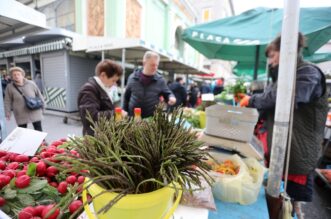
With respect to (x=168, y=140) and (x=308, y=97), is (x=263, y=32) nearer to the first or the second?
(x=308, y=97)

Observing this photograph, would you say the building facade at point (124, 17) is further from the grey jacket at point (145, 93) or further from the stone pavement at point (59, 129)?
the stone pavement at point (59, 129)

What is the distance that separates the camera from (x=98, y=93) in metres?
1.66

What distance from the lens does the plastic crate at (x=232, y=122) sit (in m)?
1.13

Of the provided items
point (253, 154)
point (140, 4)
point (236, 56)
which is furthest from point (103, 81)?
point (140, 4)

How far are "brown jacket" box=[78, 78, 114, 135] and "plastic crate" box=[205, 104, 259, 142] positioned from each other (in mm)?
868

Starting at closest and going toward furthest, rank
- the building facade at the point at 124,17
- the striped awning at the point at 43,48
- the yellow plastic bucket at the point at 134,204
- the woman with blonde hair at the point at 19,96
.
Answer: the yellow plastic bucket at the point at 134,204
the building facade at the point at 124,17
the woman with blonde hair at the point at 19,96
the striped awning at the point at 43,48

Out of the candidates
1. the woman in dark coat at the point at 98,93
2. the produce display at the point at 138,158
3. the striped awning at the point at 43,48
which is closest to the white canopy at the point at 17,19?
the woman in dark coat at the point at 98,93

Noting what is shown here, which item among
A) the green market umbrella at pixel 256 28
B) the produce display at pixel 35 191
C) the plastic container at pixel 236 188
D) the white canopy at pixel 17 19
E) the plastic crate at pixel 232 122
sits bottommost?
the plastic container at pixel 236 188

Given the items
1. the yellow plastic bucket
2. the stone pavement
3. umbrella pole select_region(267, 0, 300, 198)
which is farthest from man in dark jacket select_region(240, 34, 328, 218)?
the stone pavement

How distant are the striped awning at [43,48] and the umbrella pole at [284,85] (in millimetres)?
6429

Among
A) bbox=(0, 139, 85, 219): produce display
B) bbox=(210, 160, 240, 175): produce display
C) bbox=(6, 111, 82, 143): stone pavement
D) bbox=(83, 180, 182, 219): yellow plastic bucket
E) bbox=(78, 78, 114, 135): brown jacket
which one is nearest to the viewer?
bbox=(83, 180, 182, 219): yellow plastic bucket

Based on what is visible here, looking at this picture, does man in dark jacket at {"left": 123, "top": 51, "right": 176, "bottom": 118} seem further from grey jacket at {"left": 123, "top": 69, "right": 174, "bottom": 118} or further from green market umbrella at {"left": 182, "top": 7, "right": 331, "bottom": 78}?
green market umbrella at {"left": 182, "top": 7, "right": 331, "bottom": 78}

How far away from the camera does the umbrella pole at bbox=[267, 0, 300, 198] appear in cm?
83

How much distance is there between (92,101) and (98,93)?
4.1 inches
